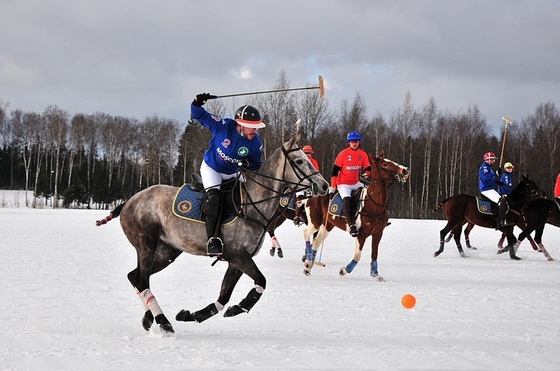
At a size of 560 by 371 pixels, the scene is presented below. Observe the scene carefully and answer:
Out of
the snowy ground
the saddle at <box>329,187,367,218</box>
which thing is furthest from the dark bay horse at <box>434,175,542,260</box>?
the saddle at <box>329,187,367,218</box>

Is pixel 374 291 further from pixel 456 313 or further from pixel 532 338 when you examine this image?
pixel 532 338

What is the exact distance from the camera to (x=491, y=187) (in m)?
16.0

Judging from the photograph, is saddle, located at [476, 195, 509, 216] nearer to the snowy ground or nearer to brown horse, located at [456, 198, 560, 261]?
brown horse, located at [456, 198, 560, 261]

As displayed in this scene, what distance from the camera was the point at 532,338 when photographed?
6.23 meters

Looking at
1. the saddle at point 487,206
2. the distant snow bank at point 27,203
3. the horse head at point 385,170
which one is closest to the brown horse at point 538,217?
the saddle at point 487,206

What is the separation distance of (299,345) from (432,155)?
51684mm

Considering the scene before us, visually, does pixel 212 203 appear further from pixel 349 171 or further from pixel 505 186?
pixel 505 186

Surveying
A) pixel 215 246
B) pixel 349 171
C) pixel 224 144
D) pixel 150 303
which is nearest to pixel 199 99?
pixel 224 144

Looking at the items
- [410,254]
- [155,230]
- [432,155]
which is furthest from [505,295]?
[432,155]

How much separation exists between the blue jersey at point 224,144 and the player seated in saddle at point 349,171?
15.7 ft

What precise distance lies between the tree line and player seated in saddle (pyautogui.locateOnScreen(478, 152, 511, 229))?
26.2m

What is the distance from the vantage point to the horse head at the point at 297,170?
252 inches

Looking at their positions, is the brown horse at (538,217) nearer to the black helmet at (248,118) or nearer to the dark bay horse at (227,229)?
the dark bay horse at (227,229)

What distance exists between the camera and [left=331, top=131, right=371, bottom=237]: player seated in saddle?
11.2 meters
